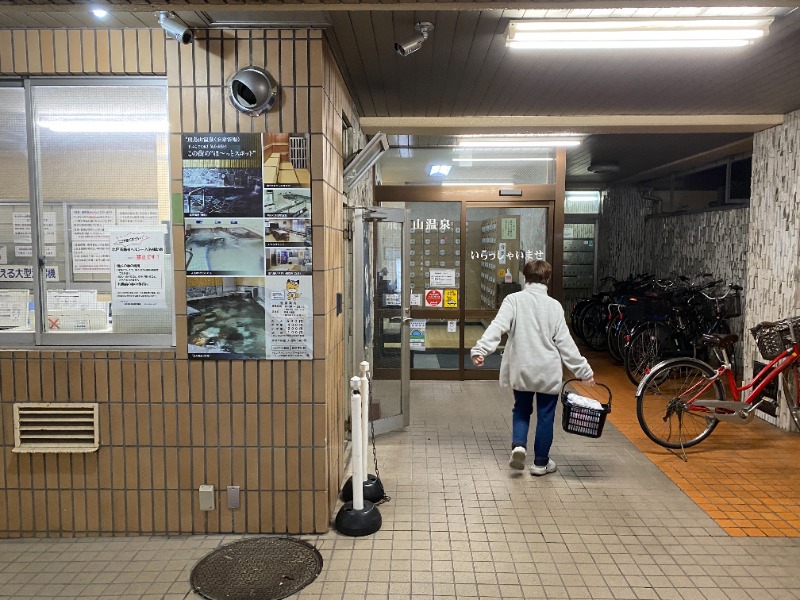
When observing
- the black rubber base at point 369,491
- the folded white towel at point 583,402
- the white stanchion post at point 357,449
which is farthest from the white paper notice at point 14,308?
the folded white towel at point 583,402

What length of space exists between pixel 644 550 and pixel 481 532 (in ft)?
3.14

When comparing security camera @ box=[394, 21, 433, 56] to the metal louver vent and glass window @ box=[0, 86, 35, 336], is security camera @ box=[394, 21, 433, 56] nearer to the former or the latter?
glass window @ box=[0, 86, 35, 336]

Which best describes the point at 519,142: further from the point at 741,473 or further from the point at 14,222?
the point at 14,222

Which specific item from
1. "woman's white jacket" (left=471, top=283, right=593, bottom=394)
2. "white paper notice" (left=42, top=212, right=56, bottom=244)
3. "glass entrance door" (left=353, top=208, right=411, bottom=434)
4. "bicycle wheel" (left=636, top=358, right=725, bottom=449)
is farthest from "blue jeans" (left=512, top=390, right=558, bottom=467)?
"white paper notice" (left=42, top=212, right=56, bottom=244)

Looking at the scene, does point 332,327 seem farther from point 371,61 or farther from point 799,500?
point 799,500

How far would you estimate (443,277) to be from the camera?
24.3ft

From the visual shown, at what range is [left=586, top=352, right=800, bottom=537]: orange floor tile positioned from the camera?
3643mm

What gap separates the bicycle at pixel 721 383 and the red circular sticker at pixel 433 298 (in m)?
3.02

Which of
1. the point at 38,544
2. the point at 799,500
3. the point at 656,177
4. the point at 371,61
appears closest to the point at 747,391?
the point at 799,500

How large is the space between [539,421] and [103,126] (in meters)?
3.70

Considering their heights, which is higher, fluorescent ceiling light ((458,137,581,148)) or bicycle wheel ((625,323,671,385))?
fluorescent ceiling light ((458,137,581,148))

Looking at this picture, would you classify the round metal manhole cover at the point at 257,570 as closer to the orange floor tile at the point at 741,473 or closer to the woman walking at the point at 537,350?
the woman walking at the point at 537,350

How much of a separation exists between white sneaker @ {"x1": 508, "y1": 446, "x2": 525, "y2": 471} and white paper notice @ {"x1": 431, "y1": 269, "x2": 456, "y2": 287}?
334cm

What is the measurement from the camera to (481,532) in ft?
11.4
